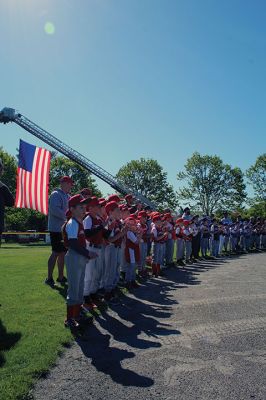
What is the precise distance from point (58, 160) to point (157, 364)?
225 ft

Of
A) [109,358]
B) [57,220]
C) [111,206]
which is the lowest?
[109,358]

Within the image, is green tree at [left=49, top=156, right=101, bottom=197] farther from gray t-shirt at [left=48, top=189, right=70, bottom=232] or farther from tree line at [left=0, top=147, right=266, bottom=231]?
gray t-shirt at [left=48, top=189, right=70, bottom=232]

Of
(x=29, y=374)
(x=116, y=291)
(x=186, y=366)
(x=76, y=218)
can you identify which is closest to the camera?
(x=29, y=374)

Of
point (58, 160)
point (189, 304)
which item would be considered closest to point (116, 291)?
point (189, 304)

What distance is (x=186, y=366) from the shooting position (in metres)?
4.57

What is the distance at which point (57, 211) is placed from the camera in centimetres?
884

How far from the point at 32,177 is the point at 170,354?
27.1ft

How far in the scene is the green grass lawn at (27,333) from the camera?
161 inches

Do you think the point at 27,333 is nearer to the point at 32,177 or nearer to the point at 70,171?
the point at 32,177

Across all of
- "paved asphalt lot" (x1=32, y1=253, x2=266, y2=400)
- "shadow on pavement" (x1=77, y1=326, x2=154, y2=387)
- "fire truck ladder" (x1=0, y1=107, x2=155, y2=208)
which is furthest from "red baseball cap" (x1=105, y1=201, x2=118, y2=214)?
"fire truck ladder" (x1=0, y1=107, x2=155, y2=208)

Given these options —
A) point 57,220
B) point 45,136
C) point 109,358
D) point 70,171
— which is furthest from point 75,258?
point 70,171

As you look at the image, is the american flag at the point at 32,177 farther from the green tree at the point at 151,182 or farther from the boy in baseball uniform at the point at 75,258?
the green tree at the point at 151,182

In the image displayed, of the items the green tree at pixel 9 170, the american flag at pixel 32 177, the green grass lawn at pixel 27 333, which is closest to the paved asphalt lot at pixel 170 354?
the green grass lawn at pixel 27 333

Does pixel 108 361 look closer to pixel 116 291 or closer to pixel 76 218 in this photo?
pixel 76 218
